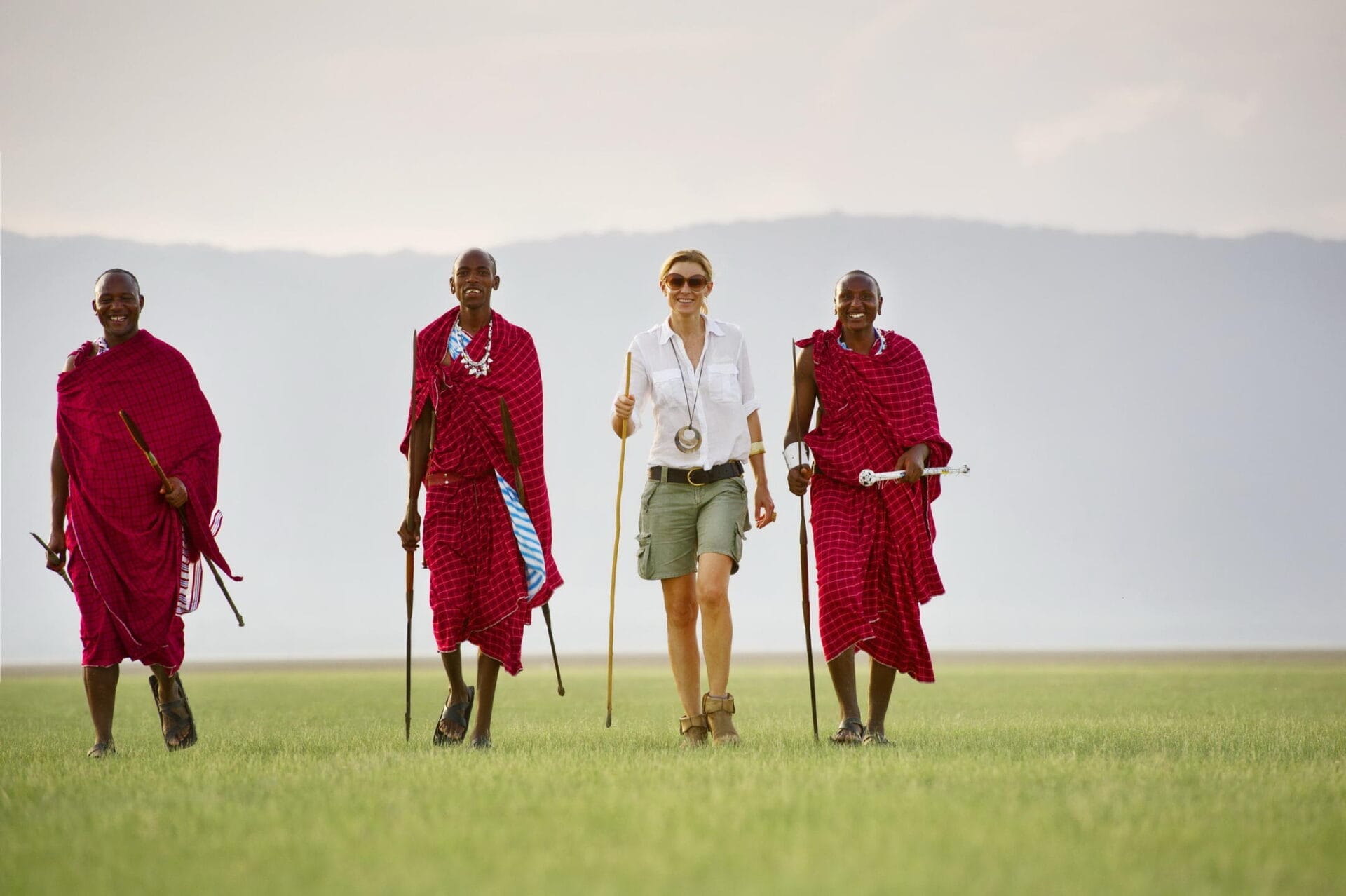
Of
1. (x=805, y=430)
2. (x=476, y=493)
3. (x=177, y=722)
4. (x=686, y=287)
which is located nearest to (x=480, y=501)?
(x=476, y=493)

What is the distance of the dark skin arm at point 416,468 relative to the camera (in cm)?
1021

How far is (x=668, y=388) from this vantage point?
9859mm

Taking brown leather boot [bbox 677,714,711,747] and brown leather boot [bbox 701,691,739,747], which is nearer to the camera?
brown leather boot [bbox 701,691,739,747]

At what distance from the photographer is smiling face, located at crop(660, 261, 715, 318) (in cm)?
990

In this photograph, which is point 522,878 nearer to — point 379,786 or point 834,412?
point 379,786

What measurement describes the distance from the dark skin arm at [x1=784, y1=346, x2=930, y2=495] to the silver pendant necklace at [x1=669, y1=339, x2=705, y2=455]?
2.25ft

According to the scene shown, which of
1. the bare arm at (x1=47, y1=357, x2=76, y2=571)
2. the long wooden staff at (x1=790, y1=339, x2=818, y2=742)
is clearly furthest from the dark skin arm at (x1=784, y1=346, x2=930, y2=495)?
the bare arm at (x1=47, y1=357, x2=76, y2=571)

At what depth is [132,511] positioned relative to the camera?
33.4ft

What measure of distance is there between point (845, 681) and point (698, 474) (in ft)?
5.46

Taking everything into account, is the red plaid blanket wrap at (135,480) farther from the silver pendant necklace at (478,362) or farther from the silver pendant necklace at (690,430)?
the silver pendant necklace at (690,430)

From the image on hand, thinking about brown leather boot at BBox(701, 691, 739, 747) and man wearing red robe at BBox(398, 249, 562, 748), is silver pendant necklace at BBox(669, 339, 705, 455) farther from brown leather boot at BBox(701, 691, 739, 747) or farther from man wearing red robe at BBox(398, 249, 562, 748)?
brown leather boot at BBox(701, 691, 739, 747)

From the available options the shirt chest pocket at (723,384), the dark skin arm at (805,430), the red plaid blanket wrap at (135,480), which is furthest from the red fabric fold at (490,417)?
the dark skin arm at (805,430)

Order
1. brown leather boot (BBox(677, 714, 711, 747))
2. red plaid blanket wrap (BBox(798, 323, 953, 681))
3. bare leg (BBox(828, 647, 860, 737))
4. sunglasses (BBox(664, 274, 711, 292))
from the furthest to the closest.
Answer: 1. red plaid blanket wrap (BBox(798, 323, 953, 681))
2. sunglasses (BBox(664, 274, 711, 292))
3. bare leg (BBox(828, 647, 860, 737))
4. brown leather boot (BBox(677, 714, 711, 747))

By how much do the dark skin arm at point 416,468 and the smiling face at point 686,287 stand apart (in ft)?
5.94
